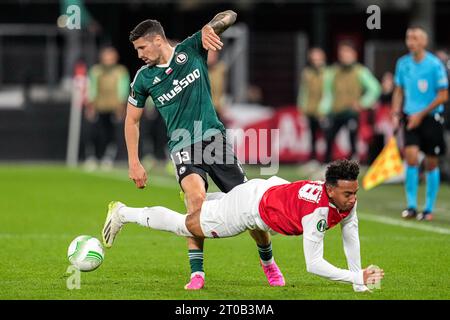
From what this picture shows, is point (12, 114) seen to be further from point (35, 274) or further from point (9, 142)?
point (35, 274)

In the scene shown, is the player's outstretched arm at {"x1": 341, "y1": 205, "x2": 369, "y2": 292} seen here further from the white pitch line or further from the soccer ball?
the white pitch line

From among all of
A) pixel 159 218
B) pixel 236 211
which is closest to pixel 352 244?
pixel 236 211

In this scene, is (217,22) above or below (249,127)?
above

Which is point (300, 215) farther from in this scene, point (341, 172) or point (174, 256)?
point (174, 256)

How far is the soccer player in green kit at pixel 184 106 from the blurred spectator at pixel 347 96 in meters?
12.7

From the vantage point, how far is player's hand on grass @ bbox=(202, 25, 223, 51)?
9.41 m

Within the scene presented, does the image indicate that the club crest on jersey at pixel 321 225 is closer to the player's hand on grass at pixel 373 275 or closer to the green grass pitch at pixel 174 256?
the player's hand on grass at pixel 373 275

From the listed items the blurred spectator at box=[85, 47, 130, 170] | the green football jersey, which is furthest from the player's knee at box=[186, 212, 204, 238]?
the blurred spectator at box=[85, 47, 130, 170]

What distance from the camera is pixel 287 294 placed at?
8.58 m

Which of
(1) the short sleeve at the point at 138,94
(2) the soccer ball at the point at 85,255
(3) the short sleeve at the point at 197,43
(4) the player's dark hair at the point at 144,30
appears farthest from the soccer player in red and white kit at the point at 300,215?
(4) the player's dark hair at the point at 144,30

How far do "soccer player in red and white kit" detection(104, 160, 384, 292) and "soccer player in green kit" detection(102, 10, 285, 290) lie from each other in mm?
→ 395
